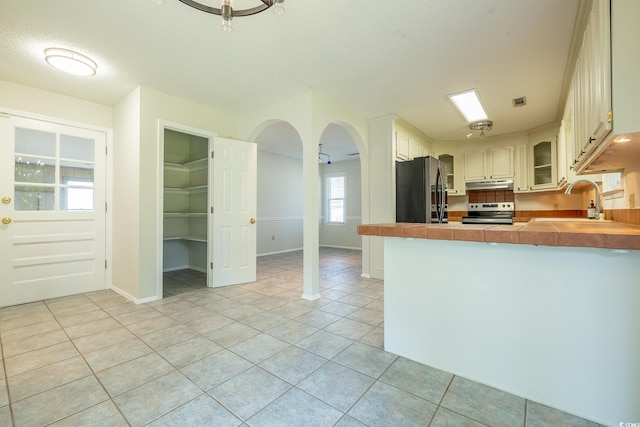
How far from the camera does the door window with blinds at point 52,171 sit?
3193mm

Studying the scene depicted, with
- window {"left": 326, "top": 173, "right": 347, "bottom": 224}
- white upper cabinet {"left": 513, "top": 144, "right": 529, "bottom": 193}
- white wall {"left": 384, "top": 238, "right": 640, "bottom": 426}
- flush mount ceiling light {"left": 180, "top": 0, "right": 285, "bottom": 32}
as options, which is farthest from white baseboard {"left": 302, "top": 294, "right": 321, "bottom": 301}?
window {"left": 326, "top": 173, "right": 347, "bottom": 224}

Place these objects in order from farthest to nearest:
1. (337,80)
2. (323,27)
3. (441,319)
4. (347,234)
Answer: (347,234)
(337,80)
(323,27)
(441,319)

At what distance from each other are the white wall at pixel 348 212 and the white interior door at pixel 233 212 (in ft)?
13.3

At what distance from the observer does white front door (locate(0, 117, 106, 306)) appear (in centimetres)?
309

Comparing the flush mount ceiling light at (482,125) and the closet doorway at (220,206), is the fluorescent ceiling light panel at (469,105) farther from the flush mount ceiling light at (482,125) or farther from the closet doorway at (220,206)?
the closet doorway at (220,206)

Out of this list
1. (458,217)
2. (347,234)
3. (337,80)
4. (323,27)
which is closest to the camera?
(323,27)

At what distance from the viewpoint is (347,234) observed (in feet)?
25.9

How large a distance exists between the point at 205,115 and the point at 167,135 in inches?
52.2

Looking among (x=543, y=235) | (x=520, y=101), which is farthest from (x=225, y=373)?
(x=520, y=101)

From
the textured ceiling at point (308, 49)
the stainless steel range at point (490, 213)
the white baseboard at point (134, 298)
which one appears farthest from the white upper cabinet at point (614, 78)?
the white baseboard at point (134, 298)

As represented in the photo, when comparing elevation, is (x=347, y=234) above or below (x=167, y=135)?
below

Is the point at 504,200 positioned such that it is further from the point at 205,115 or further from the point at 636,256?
the point at 205,115

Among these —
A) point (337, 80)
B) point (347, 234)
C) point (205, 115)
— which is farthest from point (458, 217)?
point (205, 115)

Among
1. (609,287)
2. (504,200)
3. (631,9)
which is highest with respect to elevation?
(631,9)
